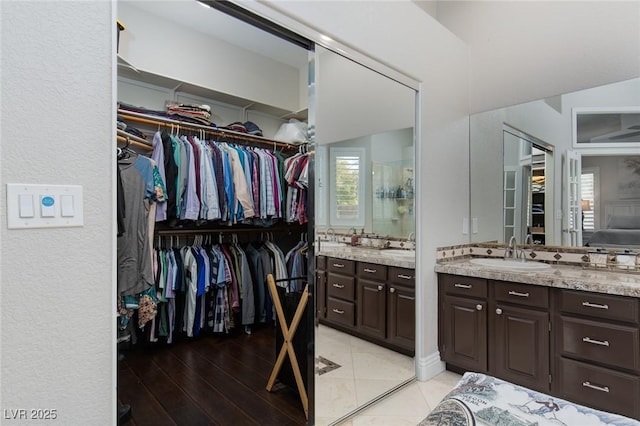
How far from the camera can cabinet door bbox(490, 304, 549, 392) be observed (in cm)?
210

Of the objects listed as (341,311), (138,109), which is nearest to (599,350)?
(341,311)

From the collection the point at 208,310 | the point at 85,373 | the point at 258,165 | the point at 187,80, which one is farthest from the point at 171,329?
the point at 187,80

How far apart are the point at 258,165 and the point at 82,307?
218 cm

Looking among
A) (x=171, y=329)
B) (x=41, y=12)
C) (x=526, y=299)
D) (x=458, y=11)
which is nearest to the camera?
(x=41, y=12)

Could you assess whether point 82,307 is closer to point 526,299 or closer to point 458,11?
point 526,299

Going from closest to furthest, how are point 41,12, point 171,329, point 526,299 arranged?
point 41,12
point 526,299
point 171,329

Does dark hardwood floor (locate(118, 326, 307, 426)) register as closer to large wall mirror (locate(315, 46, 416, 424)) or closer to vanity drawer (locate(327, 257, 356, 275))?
large wall mirror (locate(315, 46, 416, 424))

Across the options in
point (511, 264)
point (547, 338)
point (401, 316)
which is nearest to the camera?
point (547, 338)

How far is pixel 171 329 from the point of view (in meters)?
2.81

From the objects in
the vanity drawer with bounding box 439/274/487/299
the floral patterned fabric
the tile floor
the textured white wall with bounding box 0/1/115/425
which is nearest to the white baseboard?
the tile floor

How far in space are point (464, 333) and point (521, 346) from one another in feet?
1.24

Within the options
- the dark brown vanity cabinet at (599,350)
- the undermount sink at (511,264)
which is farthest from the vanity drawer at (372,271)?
the dark brown vanity cabinet at (599,350)

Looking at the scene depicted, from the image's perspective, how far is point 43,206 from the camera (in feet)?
3.30

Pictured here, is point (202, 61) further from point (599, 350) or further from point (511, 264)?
point (599, 350)
